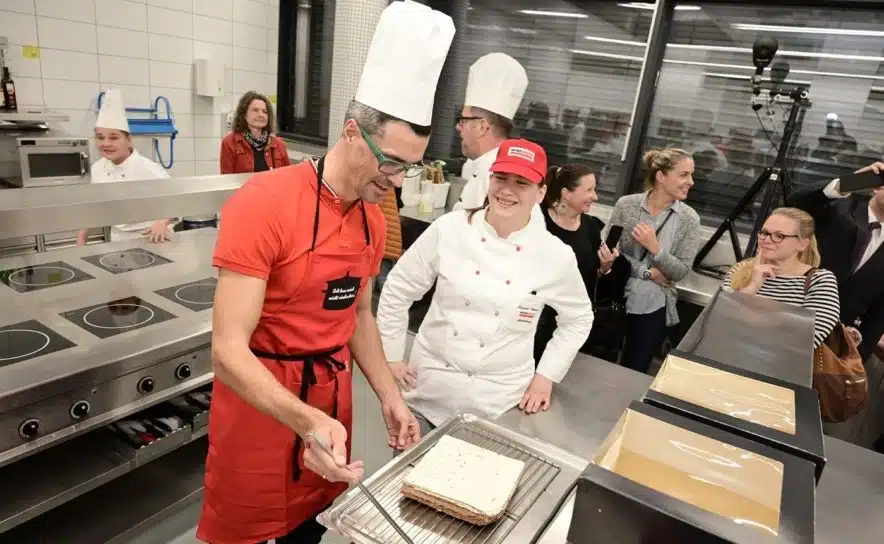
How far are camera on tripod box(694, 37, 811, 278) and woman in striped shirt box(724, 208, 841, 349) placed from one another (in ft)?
2.38

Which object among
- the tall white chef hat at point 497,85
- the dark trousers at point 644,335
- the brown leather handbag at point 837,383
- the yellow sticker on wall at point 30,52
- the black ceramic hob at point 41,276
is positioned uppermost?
the tall white chef hat at point 497,85

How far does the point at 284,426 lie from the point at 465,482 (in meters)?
0.48

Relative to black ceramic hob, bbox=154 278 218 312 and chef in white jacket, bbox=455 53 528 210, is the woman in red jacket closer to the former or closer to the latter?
chef in white jacket, bbox=455 53 528 210

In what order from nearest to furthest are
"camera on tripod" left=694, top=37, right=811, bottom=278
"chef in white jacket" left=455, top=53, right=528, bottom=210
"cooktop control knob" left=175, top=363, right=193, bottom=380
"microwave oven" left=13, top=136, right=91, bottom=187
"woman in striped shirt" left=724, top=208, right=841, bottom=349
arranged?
1. "cooktop control knob" left=175, top=363, right=193, bottom=380
2. "woman in striped shirt" left=724, top=208, right=841, bottom=349
3. "chef in white jacket" left=455, top=53, right=528, bottom=210
4. "camera on tripod" left=694, top=37, right=811, bottom=278
5. "microwave oven" left=13, top=136, right=91, bottom=187

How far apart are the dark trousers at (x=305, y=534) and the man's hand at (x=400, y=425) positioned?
34 centimetres

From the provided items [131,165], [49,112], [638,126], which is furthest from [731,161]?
[49,112]

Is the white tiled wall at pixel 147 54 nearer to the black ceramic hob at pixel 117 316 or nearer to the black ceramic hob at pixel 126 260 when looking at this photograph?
the black ceramic hob at pixel 126 260

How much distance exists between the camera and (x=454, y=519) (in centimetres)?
91

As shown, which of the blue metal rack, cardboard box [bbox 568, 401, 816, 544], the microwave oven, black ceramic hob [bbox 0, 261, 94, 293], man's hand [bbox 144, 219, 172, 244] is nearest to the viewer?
A: cardboard box [bbox 568, 401, 816, 544]

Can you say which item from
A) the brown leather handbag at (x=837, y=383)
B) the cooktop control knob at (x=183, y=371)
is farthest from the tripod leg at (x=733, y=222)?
the cooktop control knob at (x=183, y=371)

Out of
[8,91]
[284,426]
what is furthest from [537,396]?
[8,91]

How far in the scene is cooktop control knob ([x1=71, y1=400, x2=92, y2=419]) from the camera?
139cm

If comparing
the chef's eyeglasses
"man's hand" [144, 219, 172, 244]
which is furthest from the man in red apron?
"man's hand" [144, 219, 172, 244]

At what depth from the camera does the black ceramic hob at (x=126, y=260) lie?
1.99 m
